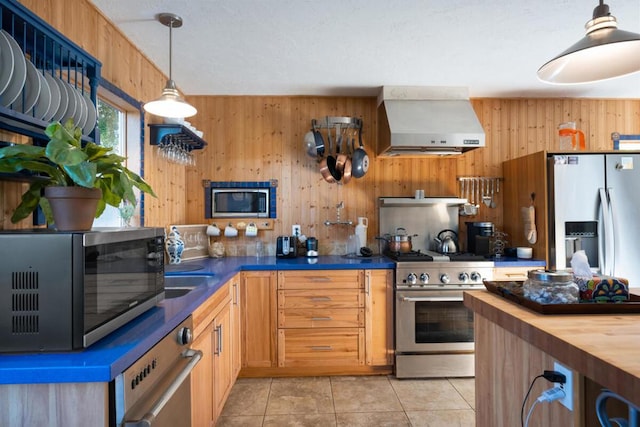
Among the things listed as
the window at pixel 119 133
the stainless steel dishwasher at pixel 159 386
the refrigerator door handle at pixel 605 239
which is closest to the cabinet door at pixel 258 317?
the window at pixel 119 133

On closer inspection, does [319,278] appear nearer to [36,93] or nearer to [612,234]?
[36,93]

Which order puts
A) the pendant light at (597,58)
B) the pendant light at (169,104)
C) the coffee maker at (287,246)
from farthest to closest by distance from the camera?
the coffee maker at (287,246), the pendant light at (169,104), the pendant light at (597,58)

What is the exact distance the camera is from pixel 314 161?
344cm

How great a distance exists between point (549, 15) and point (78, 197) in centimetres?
258

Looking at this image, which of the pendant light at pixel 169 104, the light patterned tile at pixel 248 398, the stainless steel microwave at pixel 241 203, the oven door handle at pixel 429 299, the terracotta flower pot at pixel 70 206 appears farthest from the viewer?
the stainless steel microwave at pixel 241 203

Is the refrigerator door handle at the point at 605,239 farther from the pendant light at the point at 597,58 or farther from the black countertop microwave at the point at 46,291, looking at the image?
the black countertop microwave at the point at 46,291

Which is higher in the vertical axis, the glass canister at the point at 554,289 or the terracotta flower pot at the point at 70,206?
the terracotta flower pot at the point at 70,206

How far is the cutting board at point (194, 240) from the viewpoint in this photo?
300 centimetres

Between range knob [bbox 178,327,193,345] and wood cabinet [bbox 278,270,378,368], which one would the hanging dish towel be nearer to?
wood cabinet [bbox 278,270,378,368]

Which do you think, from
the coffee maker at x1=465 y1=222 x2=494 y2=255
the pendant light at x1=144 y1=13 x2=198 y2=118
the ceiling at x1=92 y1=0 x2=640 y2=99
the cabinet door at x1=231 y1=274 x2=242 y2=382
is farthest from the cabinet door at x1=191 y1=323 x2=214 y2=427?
the coffee maker at x1=465 y1=222 x2=494 y2=255

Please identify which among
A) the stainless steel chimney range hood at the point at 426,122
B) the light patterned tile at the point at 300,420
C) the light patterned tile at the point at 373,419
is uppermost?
the stainless steel chimney range hood at the point at 426,122

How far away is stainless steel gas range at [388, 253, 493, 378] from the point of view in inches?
111

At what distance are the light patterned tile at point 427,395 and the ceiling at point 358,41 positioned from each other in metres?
2.48

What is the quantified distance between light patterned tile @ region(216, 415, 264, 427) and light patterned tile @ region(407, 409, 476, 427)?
0.98m
